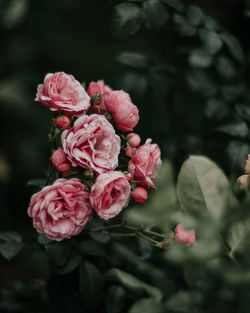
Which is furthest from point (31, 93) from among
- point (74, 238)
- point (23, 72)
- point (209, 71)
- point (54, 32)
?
point (74, 238)

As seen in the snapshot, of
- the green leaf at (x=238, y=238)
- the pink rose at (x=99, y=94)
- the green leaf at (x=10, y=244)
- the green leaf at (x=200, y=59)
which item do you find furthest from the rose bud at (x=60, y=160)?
the green leaf at (x=200, y=59)

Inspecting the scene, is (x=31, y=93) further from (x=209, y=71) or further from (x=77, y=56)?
(x=209, y=71)

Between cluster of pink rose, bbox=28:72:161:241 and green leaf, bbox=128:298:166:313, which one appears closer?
green leaf, bbox=128:298:166:313

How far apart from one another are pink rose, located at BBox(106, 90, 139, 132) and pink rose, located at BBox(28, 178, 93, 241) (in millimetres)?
137

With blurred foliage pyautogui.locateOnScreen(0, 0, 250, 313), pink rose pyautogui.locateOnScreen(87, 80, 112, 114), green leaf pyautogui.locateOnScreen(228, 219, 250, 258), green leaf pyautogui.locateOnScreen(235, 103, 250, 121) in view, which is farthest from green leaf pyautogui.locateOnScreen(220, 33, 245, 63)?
green leaf pyautogui.locateOnScreen(228, 219, 250, 258)

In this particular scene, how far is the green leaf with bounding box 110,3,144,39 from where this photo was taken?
0.86m

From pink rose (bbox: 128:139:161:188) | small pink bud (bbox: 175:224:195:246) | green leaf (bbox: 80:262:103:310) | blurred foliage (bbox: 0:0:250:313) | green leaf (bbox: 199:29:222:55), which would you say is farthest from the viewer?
green leaf (bbox: 199:29:222:55)

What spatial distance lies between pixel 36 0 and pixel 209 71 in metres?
1.51

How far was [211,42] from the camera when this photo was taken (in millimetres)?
911

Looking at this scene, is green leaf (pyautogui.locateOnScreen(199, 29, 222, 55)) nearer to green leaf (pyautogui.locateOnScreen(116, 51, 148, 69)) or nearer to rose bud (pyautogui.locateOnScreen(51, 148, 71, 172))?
green leaf (pyautogui.locateOnScreen(116, 51, 148, 69))

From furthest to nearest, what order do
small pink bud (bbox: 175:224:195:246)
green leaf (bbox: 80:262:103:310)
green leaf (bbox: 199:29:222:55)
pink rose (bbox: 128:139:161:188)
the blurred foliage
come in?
green leaf (bbox: 199:29:222:55) < green leaf (bbox: 80:262:103:310) < pink rose (bbox: 128:139:161:188) < small pink bud (bbox: 175:224:195:246) < the blurred foliage

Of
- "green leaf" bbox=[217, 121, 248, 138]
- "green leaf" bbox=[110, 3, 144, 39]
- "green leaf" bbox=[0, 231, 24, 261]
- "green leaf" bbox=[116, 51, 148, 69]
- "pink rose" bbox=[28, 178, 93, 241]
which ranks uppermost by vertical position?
"green leaf" bbox=[110, 3, 144, 39]

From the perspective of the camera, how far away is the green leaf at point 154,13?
855mm

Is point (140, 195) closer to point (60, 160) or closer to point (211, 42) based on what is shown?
point (60, 160)
